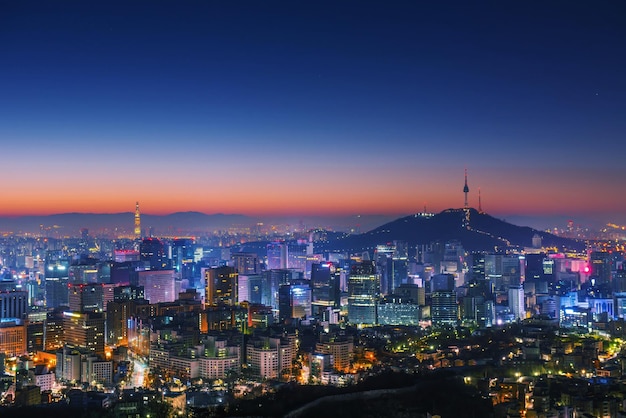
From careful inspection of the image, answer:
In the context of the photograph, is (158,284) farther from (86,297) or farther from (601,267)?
(601,267)

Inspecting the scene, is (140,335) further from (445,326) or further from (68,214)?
(68,214)

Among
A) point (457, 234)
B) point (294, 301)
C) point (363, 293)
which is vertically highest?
point (457, 234)

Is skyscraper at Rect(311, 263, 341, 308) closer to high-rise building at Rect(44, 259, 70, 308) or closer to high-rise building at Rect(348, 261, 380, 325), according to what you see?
high-rise building at Rect(348, 261, 380, 325)

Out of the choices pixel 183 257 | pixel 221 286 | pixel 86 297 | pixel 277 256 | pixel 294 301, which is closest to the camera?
pixel 86 297

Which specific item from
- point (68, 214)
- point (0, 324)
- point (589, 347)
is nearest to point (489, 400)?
point (589, 347)

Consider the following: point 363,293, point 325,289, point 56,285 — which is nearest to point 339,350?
point 363,293
